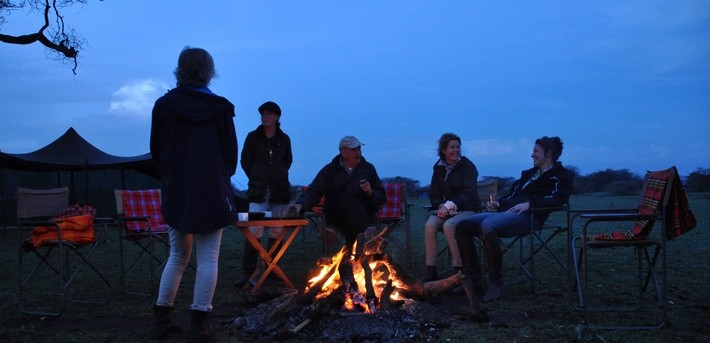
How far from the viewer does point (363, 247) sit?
394 centimetres

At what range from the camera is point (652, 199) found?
353 centimetres

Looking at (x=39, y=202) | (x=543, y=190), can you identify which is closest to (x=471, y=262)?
(x=543, y=190)

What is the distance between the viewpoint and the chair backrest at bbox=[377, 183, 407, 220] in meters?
6.18

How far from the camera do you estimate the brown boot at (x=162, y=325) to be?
3.25 meters

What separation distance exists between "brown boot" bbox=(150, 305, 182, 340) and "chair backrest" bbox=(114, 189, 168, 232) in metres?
1.81

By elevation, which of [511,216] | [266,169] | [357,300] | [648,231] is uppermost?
[266,169]

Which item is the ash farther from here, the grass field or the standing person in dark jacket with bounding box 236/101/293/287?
the standing person in dark jacket with bounding box 236/101/293/287

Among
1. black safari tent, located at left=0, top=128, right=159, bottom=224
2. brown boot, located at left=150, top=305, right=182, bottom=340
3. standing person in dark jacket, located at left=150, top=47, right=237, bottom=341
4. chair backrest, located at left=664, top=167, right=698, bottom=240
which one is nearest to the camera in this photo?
standing person in dark jacket, located at left=150, top=47, right=237, bottom=341

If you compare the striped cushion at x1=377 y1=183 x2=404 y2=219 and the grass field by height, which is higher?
the striped cushion at x1=377 y1=183 x2=404 y2=219

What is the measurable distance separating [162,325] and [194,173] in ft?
2.84

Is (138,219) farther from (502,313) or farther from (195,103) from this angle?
(502,313)

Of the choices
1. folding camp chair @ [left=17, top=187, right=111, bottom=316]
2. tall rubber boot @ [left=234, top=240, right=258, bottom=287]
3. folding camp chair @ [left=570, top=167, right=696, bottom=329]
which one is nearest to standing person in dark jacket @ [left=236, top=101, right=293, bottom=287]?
tall rubber boot @ [left=234, top=240, right=258, bottom=287]

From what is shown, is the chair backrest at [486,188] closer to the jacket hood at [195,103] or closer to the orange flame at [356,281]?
the orange flame at [356,281]

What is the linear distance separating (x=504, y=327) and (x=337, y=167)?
87.2 inches
